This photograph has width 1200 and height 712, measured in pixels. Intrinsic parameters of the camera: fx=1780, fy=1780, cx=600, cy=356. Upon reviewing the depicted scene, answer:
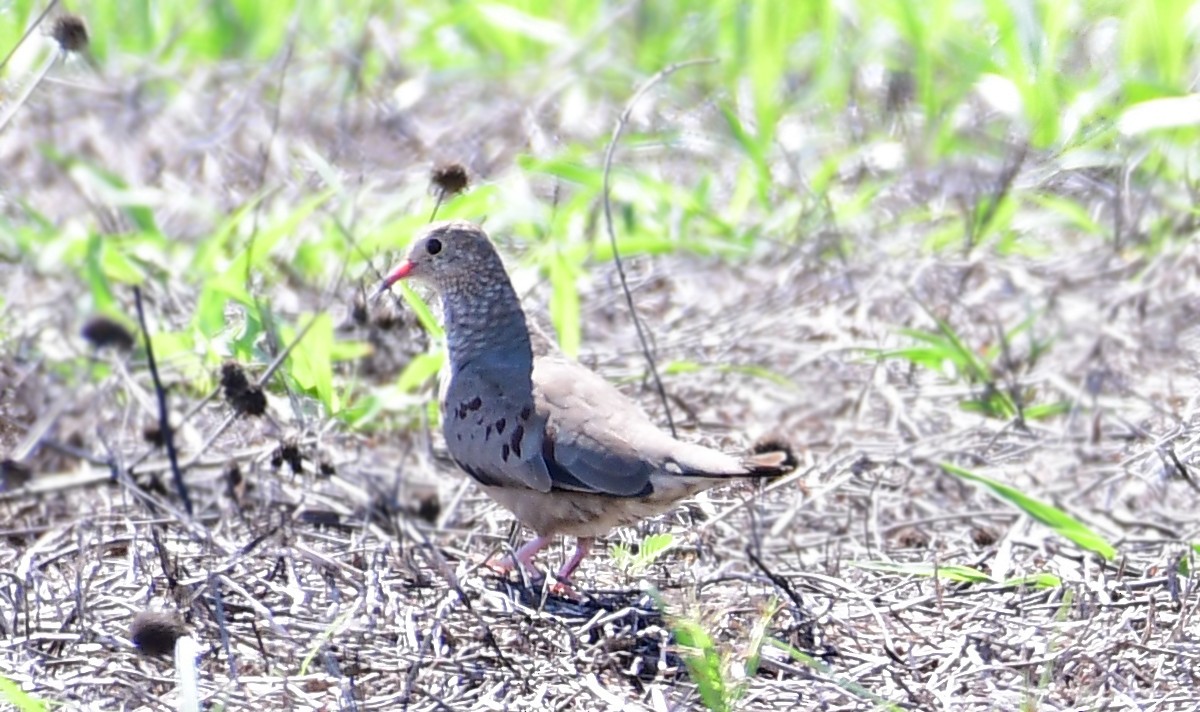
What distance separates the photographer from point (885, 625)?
158 inches

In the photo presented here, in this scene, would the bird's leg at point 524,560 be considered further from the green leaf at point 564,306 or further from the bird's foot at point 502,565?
the green leaf at point 564,306

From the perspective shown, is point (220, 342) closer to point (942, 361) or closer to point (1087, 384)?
point (942, 361)

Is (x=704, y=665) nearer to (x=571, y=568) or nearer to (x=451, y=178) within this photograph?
(x=571, y=568)

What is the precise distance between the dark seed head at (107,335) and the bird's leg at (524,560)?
1.73 m

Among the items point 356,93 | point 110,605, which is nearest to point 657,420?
point 110,605

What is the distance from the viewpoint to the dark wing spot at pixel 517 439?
4320 millimetres

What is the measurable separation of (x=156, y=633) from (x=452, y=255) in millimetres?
1477

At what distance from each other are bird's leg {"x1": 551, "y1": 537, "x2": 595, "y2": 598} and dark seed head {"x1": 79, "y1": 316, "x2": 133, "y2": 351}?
1.78m

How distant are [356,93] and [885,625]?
467cm

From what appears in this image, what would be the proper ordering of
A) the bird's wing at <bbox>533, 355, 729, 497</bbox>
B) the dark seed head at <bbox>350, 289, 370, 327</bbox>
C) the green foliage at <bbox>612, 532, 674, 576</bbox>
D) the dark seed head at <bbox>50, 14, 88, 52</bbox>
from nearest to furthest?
the green foliage at <bbox>612, 532, 674, 576</bbox> < the bird's wing at <bbox>533, 355, 729, 497</bbox> < the dark seed head at <bbox>50, 14, 88, 52</bbox> < the dark seed head at <bbox>350, 289, 370, 327</bbox>

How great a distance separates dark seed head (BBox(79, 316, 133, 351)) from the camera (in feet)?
18.3

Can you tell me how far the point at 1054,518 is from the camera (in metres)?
4.59

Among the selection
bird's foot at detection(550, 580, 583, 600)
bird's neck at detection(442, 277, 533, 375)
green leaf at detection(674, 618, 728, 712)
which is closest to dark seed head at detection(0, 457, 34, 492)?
bird's neck at detection(442, 277, 533, 375)

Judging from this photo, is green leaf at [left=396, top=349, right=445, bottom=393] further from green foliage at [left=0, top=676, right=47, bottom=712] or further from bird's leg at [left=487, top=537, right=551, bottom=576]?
green foliage at [left=0, top=676, right=47, bottom=712]
